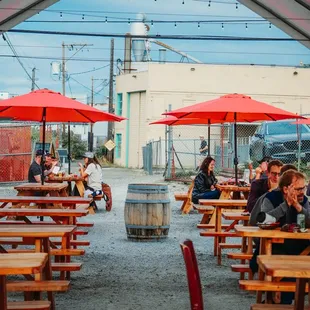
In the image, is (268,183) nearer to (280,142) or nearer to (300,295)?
(300,295)

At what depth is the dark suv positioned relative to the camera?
95.9 ft

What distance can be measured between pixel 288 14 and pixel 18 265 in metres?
7.93

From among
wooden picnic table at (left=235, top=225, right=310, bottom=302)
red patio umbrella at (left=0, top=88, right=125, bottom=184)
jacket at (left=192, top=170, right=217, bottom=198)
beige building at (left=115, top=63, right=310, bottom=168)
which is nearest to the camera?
wooden picnic table at (left=235, top=225, right=310, bottom=302)

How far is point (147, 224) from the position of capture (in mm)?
14688

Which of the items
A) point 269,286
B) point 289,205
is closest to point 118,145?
point 289,205

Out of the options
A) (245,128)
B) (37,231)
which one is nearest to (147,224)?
(37,231)

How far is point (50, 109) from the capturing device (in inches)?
674

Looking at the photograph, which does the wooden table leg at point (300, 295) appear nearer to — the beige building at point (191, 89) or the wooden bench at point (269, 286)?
the wooden bench at point (269, 286)

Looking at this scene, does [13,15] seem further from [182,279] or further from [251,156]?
[251,156]

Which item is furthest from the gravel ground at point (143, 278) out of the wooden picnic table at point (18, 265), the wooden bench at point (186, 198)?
the wooden bench at point (186, 198)

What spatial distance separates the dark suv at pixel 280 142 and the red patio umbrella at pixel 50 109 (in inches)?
504

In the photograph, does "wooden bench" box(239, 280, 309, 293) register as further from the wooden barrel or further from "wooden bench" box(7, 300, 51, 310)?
the wooden barrel

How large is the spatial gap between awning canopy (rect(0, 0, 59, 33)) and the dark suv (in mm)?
16192

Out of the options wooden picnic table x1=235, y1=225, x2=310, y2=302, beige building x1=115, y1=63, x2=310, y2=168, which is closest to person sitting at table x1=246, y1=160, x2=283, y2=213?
wooden picnic table x1=235, y1=225, x2=310, y2=302
